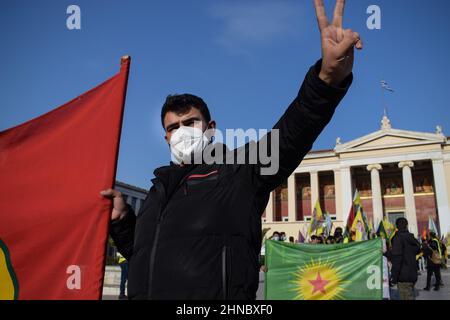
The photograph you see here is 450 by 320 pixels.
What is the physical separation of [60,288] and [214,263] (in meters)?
1.08

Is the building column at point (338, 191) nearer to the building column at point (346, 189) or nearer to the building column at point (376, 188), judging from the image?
the building column at point (346, 189)

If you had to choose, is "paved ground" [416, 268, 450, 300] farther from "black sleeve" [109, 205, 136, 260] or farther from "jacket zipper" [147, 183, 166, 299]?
"jacket zipper" [147, 183, 166, 299]

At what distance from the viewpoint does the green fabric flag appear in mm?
7906

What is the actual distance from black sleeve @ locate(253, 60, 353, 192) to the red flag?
113 centimetres

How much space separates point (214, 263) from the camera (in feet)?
5.51

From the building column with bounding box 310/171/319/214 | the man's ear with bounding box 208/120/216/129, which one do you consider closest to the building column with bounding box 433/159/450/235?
the building column with bounding box 310/171/319/214

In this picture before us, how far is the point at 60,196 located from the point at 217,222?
1221 mm

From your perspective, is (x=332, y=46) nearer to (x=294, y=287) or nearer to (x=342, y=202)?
(x=294, y=287)

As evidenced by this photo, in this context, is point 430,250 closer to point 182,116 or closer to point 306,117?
point 182,116

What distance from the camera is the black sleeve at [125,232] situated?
7.88 ft

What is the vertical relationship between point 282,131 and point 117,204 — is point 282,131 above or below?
above

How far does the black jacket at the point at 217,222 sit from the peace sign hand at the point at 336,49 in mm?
42

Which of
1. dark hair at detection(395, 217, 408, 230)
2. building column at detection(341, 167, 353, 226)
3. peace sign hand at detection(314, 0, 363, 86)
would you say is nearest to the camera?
peace sign hand at detection(314, 0, 363, 86)

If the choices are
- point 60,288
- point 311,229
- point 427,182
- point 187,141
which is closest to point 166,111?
point 187,141
